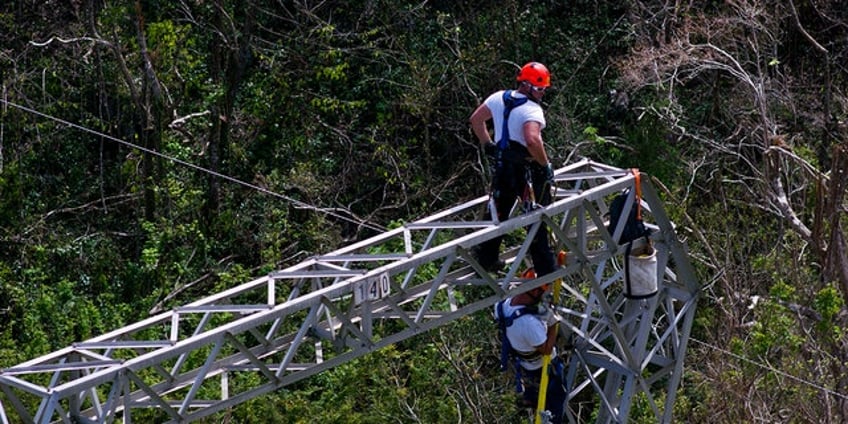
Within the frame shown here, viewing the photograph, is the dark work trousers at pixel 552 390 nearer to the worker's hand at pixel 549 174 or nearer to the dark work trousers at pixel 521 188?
the dark work trousers at pixel 521 188

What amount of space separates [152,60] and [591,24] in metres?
7.08

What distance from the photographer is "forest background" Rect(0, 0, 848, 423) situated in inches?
807

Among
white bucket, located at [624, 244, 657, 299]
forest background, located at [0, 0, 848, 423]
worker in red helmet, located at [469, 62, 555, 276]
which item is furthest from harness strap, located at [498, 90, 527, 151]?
forest background, located at [0, 0, 848, 423]

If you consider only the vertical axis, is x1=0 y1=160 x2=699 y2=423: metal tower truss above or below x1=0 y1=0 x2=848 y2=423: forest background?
above

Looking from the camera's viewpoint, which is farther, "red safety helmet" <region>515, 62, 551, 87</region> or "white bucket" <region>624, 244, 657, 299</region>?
"white bucket" <region>624, 244, 657, 299</region>

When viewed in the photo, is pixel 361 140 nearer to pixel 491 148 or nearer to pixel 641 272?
pixel 641 272

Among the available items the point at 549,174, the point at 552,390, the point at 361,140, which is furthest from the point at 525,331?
the point at 361,140

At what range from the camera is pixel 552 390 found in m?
13.6

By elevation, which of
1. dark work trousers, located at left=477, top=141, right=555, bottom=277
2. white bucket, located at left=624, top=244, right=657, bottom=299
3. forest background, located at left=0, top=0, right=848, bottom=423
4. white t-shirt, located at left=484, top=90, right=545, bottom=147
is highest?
white t-shirt, located at left=484, top=90, right=545, bottom=147

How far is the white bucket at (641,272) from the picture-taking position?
13477 mm

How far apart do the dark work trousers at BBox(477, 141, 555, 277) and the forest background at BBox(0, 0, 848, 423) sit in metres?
6.97

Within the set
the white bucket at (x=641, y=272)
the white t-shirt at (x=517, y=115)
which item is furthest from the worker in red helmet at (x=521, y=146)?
the white bucket at (x=641, y=272)

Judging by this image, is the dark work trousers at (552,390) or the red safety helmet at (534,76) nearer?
the red safety helmet at (534,76)

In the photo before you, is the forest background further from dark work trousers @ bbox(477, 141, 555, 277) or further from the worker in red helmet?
the worker in red helmet
